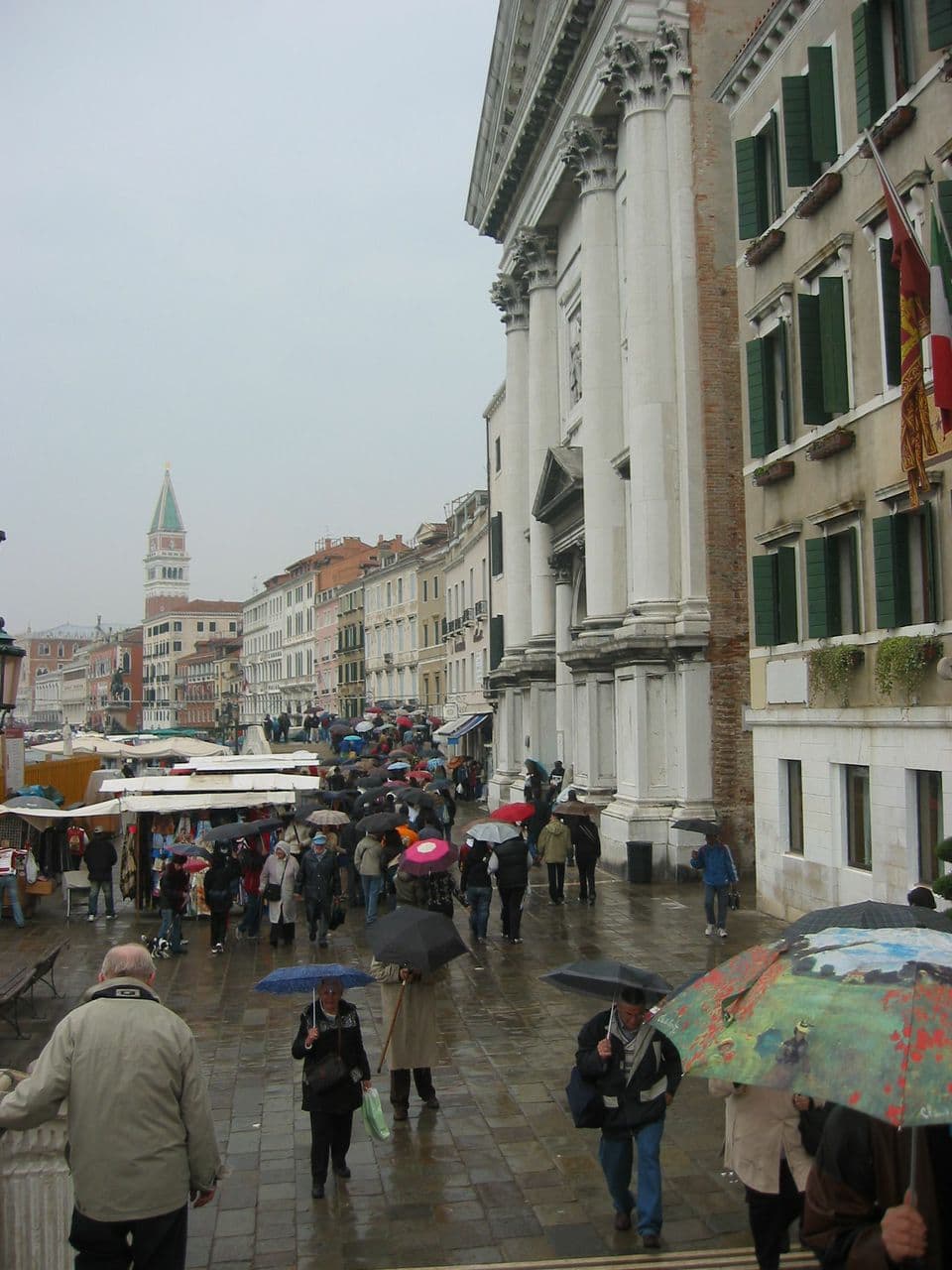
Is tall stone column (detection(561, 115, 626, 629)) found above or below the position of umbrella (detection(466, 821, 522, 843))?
above

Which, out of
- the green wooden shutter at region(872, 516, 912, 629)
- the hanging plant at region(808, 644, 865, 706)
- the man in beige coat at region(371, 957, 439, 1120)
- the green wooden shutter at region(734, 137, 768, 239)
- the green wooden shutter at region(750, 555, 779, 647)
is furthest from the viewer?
the green wooden shutter at region(734, 137, 768, 239)

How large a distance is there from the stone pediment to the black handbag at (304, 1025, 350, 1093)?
2283cm

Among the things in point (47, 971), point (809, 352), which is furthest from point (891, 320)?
point (47, 971)

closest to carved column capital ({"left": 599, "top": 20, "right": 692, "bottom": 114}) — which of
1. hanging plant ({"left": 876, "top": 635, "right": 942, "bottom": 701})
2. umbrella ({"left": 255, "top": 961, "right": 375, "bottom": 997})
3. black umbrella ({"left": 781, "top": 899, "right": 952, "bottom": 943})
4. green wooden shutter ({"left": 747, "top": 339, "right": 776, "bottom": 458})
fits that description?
green wooden shutter ({"left": 747, "top": 339, "right": 776, "bottom": 458})

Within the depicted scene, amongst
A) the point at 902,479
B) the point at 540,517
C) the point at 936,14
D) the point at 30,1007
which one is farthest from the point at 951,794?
the point at 540,517

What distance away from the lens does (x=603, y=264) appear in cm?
2795

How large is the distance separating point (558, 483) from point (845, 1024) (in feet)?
93.0

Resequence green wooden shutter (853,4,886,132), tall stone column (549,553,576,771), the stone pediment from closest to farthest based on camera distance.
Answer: green wooden shutter (853,4,886,132), the stone pediment, tall stone column (549,553,576,771)

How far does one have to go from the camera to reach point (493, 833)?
16594 millimetres

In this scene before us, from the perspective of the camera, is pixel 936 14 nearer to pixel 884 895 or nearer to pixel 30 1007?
pixel 884 895

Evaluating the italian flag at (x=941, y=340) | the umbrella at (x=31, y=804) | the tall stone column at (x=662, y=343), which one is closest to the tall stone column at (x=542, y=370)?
the tall stone column at (x=662, y=343)

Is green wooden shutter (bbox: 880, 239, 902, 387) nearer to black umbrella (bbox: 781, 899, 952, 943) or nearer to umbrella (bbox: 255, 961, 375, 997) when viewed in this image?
umbrella (bbox: 255, 961, 375, 997)

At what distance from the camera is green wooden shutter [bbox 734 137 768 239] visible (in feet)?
60.9

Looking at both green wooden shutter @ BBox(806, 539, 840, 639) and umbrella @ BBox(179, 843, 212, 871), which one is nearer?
green wooden shutter @ BBox(806, 539, 840, 639)
